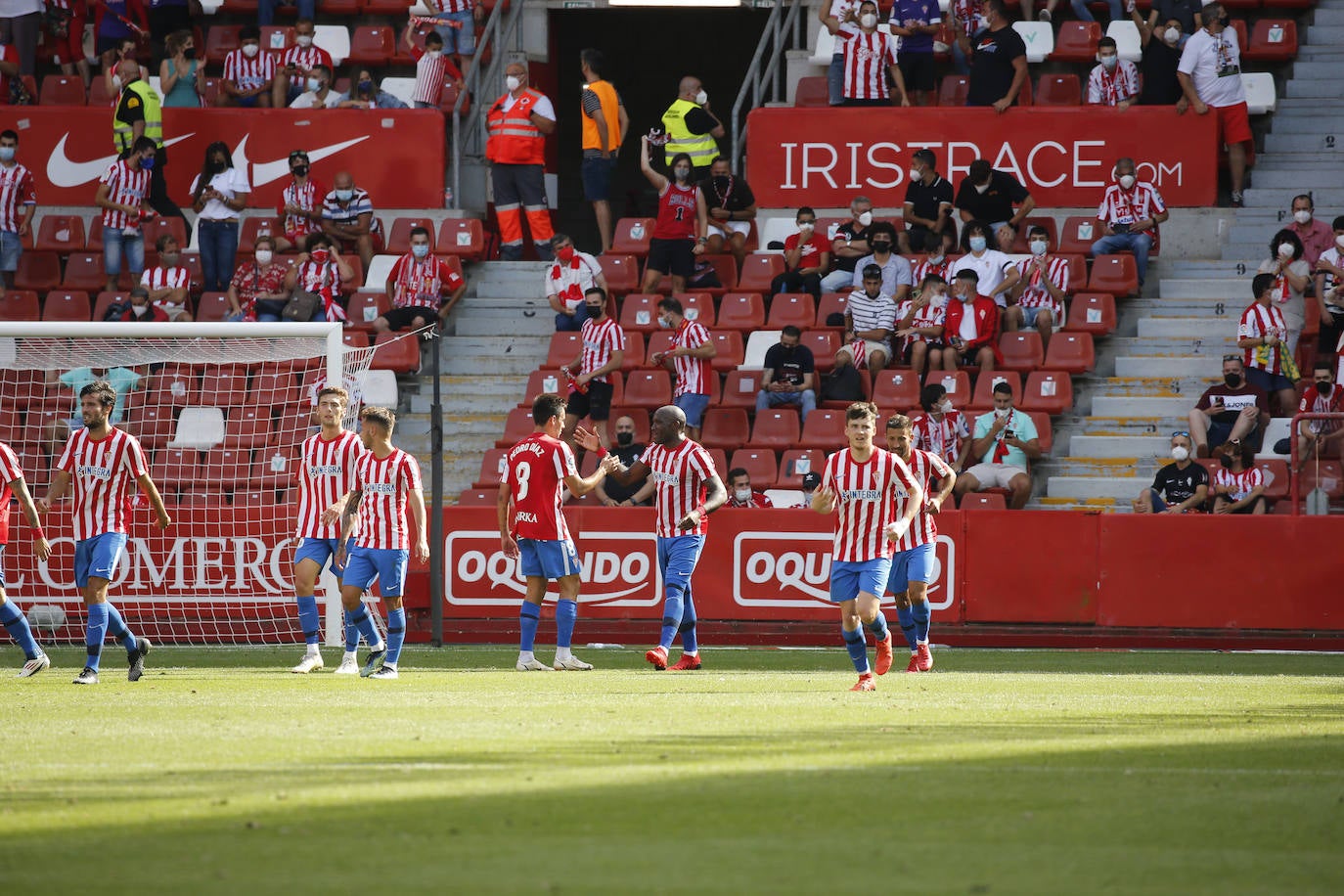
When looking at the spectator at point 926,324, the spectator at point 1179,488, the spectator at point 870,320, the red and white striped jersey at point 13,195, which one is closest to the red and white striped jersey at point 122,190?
the red and white striped jersey at point 13,195

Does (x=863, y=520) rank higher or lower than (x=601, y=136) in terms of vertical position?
lower

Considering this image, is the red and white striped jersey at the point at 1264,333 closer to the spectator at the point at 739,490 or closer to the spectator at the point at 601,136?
the spectator at the point at 739,490

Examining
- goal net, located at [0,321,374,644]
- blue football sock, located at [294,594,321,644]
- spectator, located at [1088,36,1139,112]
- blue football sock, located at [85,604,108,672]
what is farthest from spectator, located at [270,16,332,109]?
blue football sock, located at [85,604,108,672]

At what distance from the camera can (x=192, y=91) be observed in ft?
78.7

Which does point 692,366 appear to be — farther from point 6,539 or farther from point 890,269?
point 6,539

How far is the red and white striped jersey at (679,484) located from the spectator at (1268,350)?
291 inches

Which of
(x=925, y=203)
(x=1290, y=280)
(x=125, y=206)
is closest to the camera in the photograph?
(x=1290, y=280)

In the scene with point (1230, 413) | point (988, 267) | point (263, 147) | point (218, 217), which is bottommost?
point (1230, 413)

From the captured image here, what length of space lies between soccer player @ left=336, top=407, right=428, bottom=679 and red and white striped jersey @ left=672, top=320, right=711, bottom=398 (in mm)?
6370

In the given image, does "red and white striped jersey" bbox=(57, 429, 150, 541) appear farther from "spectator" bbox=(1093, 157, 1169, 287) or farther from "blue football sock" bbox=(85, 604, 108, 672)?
"spectator" bbox=(1093, 157, 1169, 287)

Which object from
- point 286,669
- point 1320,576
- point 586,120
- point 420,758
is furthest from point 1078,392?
point 420,758

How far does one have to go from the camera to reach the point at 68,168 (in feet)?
79.2

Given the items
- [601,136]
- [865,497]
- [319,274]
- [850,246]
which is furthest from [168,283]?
[865,497]

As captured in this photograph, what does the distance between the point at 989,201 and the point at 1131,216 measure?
1.69m
